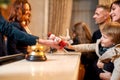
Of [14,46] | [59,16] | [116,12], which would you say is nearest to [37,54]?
[14,46]

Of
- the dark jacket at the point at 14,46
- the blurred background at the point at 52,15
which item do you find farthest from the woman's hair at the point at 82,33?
the blurred background at the point at 52,15

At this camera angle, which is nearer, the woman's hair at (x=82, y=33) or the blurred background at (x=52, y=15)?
the woman's hair at (x=82, y=33)

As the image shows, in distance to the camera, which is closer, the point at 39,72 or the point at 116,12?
the point at 39,72

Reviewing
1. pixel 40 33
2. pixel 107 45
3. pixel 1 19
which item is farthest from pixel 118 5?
pixel 40 33

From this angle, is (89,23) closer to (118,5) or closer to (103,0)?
(103,0)

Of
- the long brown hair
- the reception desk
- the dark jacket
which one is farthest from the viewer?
the long brown hair

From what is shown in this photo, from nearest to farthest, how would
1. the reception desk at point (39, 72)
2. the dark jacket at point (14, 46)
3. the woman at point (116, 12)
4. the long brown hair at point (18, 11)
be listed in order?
the reception desk at point (39, 72)
the dark jacket at point (14, 46)
the long brown hair at point (18, 11)
the woman at point (116, 12)

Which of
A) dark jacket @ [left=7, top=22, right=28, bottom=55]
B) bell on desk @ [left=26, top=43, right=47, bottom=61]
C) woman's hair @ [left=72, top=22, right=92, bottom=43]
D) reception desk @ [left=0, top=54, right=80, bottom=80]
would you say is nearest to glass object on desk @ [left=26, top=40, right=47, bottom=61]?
bell on desk @ [left=26, top=43, right=47, bottom=61]

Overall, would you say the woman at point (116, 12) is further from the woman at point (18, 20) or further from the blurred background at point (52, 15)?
the blurred background at point (52, 15)

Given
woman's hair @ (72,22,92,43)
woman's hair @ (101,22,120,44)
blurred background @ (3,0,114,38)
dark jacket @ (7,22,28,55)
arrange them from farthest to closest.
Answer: blurred background @ (3,0,114,38)
woman's hair @ (72,22,92,43)
dark jacket @ (7,22,28,55)
woman's hair @ (101,22,120,44)

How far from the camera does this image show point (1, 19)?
3.87 feet

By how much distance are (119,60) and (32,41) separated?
0.51 meters

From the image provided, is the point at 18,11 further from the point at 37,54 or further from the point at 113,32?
the point at 113,32

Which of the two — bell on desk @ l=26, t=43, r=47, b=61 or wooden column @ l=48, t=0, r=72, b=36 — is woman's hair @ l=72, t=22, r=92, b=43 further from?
wooden column @ l=48, t=0, r=72, b=36
